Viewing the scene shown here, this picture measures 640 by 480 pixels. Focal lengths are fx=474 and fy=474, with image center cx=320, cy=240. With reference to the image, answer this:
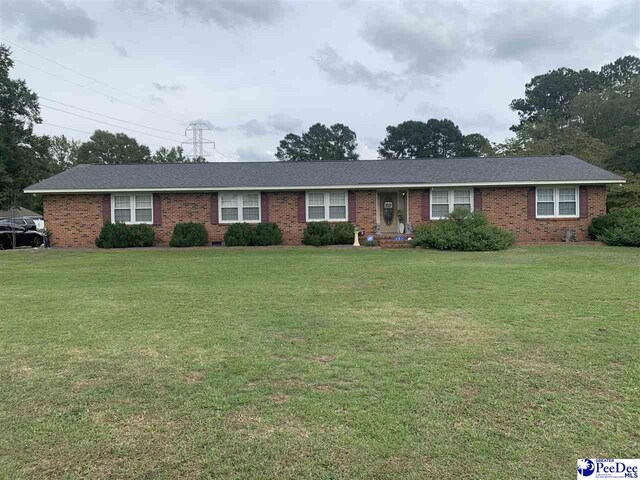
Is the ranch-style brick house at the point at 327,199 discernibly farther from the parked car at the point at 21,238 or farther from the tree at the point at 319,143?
the tree at the point at 319,143

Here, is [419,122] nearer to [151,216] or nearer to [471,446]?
[151,216]

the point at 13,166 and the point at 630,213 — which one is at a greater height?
the point at 13,166

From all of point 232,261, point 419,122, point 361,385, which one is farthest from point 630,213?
point 419,122

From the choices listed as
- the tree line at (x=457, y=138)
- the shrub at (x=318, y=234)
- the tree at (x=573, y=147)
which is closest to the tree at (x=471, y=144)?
the tree line at (x=457, y=138)

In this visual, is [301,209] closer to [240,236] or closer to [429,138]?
[240,236]

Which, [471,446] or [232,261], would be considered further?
[232,261]

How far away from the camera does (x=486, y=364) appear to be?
4.48 meters

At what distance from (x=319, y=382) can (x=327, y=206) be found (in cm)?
1648

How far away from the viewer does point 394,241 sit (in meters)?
18.9

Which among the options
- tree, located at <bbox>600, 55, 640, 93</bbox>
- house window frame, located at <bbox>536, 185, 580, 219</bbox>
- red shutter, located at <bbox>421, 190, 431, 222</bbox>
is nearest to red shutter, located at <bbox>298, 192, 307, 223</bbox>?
red shutter, located at <bbox>421, 190, 431, 222</bbox>

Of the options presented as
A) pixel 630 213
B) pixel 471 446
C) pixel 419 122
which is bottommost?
pixel 471 446

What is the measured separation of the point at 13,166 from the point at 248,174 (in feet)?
56.0

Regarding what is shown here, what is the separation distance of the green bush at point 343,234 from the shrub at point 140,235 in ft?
25.1

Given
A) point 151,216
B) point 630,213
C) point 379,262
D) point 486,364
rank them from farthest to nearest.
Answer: point 151,216 < point 630,213 < point 379,262 < point 486,364
